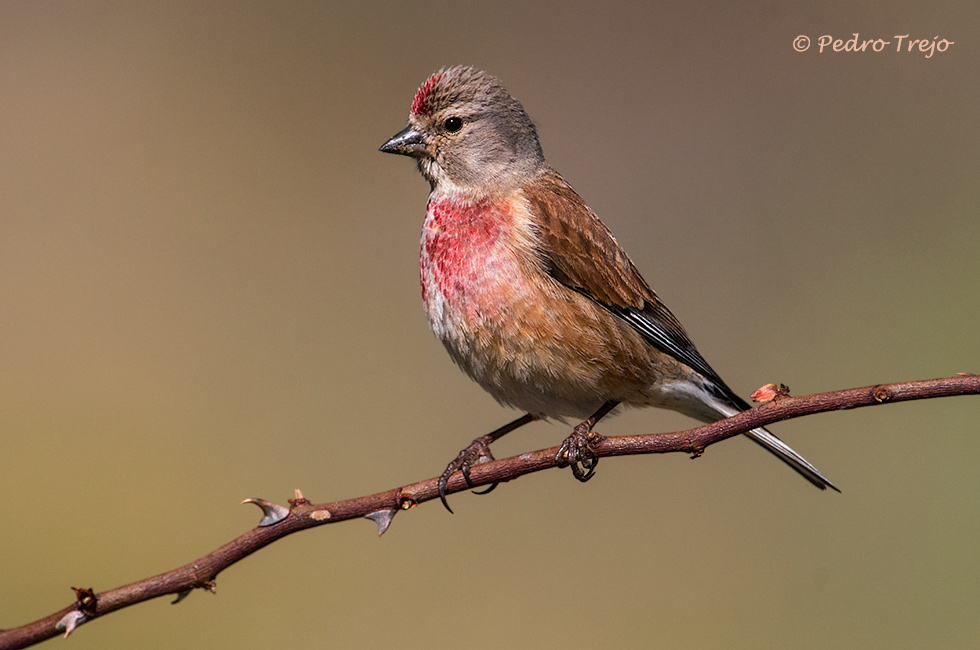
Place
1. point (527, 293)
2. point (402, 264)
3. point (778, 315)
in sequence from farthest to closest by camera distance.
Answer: point (402, 264)
point (778, 315)
point (527, 293)

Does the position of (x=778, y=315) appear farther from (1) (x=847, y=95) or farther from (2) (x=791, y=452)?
(2) (x=791, y=452)

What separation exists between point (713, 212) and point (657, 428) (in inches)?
79.2

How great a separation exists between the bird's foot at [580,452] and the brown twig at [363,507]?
0.41 meters

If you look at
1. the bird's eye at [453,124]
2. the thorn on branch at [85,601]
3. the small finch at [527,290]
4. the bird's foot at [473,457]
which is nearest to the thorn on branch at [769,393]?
the small finch at [527,290]

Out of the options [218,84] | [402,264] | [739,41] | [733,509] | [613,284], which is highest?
[218,84]

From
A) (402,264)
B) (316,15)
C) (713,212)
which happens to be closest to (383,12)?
(316,15)

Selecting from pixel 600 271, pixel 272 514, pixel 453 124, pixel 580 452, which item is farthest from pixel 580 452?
pixel 453 124

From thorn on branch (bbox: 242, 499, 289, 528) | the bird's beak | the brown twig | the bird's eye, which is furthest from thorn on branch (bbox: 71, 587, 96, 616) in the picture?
the bird's eye

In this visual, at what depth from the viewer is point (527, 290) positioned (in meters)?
3.02

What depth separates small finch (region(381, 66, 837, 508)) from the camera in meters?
2.99

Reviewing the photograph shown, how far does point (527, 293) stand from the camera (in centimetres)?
301

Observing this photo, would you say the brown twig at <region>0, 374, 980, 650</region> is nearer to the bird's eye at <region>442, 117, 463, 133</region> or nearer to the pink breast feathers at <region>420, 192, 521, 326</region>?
the pink breast feathers at <region>420, 192, 521, 326</region>

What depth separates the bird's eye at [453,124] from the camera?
332cm

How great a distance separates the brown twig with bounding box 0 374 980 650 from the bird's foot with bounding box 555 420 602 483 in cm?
41
